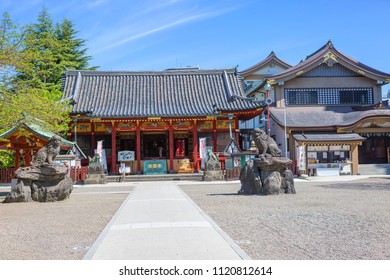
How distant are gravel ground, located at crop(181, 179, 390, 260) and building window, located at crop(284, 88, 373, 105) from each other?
19.7 m

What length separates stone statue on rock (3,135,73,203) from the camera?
14.5m

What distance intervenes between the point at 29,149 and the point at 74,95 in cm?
889

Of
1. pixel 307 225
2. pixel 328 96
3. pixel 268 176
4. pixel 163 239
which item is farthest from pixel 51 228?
pixel 328 96

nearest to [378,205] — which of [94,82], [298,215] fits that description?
[298,215]

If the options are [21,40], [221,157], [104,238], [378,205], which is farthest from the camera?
[221,157]

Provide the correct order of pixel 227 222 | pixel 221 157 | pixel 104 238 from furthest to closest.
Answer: pixel 221 157, pixel 227 222, pixel 104 238

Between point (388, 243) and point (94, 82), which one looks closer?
point (388, 243)

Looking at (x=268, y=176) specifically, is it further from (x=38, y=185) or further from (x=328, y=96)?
(x=328, y=96)

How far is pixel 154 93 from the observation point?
3116 centimetres

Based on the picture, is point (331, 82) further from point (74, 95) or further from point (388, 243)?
point (388, 243)

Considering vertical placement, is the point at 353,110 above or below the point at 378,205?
above

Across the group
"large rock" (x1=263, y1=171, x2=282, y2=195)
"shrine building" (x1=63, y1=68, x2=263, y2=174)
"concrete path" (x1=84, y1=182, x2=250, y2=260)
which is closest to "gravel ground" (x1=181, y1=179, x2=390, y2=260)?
"concrete path" (x1=84, y1=182, x2=250, y2=260)

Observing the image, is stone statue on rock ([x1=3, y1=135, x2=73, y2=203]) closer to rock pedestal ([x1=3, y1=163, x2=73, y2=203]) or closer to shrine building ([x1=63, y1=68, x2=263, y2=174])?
rock pedestal ([x1=3, y1=163, x2=73, y2=203])

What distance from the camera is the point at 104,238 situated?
7457 millimetres
